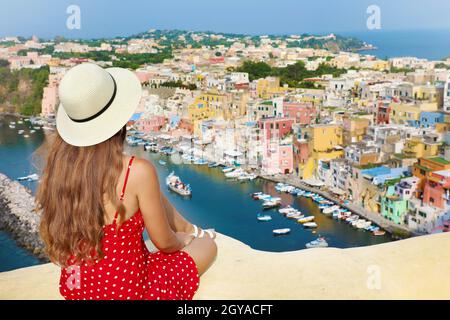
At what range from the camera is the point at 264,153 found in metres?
8.96

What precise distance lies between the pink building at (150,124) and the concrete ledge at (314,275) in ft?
31.9

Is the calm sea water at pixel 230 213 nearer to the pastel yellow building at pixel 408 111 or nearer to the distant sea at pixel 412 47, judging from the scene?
the pastel yellow building at pixel 408 111

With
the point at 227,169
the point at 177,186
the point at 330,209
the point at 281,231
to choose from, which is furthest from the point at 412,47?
the point at 281,231

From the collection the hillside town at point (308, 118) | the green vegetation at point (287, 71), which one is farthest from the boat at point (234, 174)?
the green vegetation at point (287, 71)

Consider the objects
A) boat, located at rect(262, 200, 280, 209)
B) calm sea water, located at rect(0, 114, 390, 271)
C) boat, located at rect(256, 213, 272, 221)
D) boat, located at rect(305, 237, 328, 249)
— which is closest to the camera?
boat, located at rect(305, 237, 328, 249)

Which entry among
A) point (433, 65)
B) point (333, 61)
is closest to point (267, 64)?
point (333, 61)

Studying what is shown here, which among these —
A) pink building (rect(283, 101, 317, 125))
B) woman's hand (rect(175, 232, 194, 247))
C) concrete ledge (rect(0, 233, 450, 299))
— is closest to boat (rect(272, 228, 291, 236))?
pink building (rect(283, 101, 317, 125))

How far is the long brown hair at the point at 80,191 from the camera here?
0.64m

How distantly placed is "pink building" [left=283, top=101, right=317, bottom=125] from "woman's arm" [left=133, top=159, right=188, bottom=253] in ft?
29.6

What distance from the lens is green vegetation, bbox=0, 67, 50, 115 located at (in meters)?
12.0

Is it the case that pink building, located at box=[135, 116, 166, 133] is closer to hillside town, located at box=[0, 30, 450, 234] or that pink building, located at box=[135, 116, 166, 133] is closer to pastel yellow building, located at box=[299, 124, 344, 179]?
hillside town, located at box=[0, 30, 450, 234]

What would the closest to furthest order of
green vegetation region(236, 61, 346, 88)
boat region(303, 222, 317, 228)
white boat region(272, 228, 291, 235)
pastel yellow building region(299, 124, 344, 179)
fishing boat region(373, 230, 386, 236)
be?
fishing boat region(373, 230, 386, 236) → white boat region(272, 228, 291, 235) → boat region(303, 222, 317, 228) → pastel yellow building region(299, 124, 344, 179) → green vegetation region(236, 61, 346, 88)

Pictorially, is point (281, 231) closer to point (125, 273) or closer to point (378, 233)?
point (378, 233)
